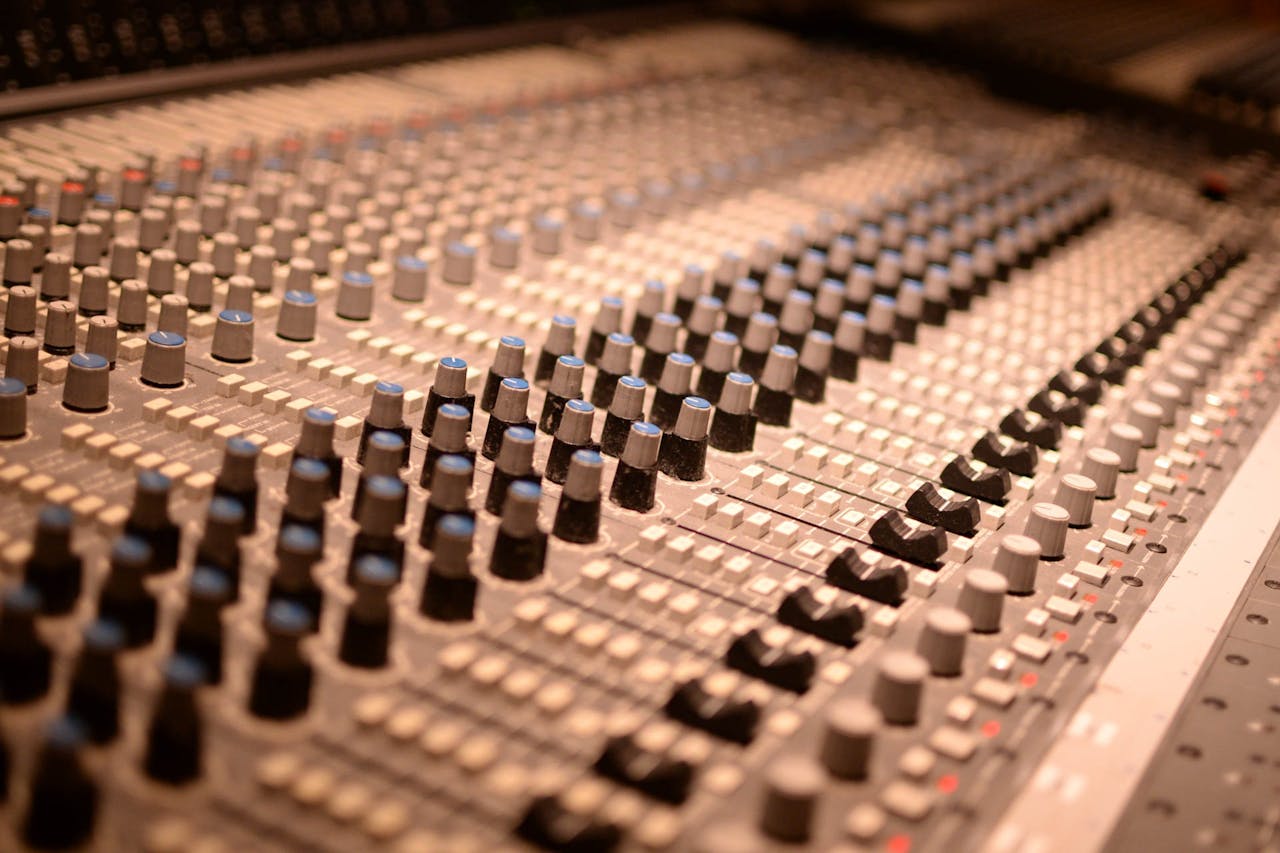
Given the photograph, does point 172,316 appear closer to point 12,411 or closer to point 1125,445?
point 12,411

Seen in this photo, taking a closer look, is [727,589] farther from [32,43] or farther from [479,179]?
[32,43]

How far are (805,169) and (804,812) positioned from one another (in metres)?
3.17

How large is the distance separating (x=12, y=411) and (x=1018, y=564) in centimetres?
147

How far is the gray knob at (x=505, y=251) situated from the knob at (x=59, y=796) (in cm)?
201

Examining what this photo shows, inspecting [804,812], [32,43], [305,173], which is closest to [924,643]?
[804,812]

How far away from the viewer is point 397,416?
2219 mm

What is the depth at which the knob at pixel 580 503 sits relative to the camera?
2.13 meters

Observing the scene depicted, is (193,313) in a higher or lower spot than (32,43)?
lower

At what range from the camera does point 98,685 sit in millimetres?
1516

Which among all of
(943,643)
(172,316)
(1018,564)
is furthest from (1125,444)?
(172,316)

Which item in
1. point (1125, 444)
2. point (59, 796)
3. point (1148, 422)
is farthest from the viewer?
point (1148, 422)

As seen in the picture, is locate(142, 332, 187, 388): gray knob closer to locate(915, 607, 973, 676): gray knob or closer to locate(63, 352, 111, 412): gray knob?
locate(63, 352, 111, 412): gray knob

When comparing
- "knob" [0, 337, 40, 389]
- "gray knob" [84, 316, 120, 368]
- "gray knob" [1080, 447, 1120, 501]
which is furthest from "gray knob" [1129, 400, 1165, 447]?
"knob" [0, 337, 40, 389]

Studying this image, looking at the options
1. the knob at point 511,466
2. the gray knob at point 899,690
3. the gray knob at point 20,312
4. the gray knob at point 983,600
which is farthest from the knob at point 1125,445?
the gray knob at point 20,312
